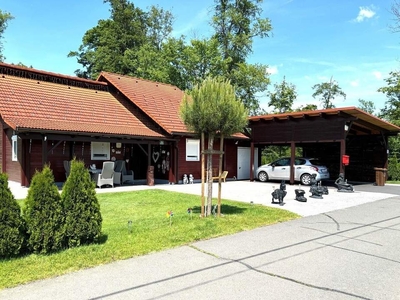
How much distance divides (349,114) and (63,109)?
13412 mm

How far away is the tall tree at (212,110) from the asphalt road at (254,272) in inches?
97.9

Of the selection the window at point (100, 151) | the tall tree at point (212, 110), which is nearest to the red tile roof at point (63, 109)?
the window at point (100, 151)

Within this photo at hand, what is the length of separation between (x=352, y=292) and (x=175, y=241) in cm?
302

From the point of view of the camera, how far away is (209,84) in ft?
24.7

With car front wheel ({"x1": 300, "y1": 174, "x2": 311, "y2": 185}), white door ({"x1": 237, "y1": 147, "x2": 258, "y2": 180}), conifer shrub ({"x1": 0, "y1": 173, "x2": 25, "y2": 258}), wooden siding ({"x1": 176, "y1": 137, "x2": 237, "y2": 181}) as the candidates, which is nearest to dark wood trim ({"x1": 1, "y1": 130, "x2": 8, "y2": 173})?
wooden siding ({"x1": 176, "y1": 137, "x2": 237, "y2": 181})

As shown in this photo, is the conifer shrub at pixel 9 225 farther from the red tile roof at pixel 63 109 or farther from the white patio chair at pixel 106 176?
the white patio chair at pixel 106 176

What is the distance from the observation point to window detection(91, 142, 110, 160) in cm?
1610

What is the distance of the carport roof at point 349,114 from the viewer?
14820 millimetres

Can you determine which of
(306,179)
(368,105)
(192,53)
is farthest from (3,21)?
(368,105)

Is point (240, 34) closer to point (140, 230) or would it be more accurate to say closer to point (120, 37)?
point (120, 37)

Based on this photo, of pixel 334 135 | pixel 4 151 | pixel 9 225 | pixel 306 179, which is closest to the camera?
pixel 9 225

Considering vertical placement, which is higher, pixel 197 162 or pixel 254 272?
pixel 197 162

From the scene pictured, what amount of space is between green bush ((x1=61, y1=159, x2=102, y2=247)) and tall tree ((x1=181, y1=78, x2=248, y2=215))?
295 cm

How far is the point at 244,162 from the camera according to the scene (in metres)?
21.4
